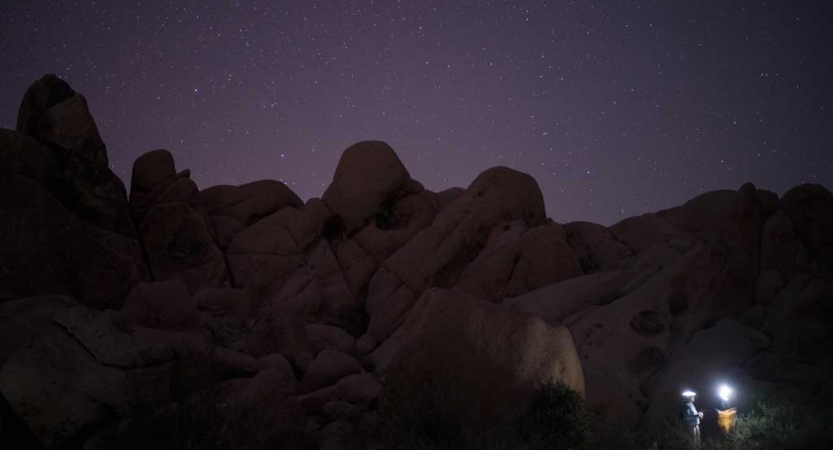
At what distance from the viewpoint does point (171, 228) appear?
28484 millimetres

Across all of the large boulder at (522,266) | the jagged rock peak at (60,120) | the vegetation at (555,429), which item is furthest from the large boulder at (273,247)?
the vegetation at (555,429)

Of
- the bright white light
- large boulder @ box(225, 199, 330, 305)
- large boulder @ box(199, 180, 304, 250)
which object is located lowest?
the bright white light

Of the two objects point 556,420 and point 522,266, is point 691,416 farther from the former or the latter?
point 522,266

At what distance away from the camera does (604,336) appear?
14.9 m

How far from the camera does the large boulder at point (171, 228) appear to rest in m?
28.0

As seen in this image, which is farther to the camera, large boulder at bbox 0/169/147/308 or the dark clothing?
large boulder at bbox 0/169/147/308

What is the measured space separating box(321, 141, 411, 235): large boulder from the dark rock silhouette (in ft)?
0.40

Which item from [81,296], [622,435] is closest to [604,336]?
[622,435]

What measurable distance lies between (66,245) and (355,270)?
12.5 meters

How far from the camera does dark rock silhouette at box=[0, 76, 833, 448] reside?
10.2m

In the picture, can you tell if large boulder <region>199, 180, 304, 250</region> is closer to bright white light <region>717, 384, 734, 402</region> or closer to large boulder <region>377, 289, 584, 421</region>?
large boulder <region>377, 289, 584, 421</region>

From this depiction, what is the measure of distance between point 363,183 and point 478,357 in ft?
69.0

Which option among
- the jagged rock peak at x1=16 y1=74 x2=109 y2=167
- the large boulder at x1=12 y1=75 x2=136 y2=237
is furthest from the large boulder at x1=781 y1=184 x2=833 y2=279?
the jagged rock peak at x1=16 y1=74 x2=109 y2=167

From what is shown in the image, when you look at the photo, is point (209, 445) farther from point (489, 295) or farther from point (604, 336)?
point (489, 295)
